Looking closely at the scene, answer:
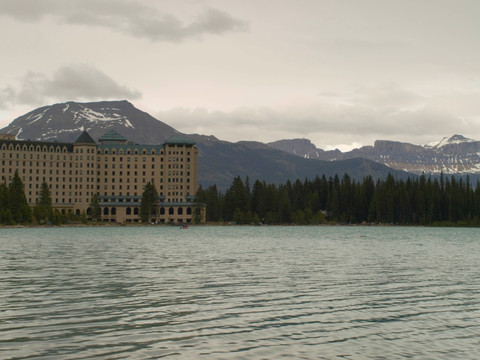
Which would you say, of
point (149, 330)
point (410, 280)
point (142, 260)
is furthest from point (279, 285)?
point (142, 260)

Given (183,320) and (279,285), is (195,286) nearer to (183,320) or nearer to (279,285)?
(279,285)

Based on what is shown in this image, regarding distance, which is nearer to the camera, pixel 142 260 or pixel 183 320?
pixel 183 320

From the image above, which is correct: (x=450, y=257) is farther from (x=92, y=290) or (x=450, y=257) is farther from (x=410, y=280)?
(x=92, y=290)

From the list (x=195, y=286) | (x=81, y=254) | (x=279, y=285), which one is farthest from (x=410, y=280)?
(x=81, y=254)

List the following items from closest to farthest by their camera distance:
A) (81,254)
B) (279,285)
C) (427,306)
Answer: (427,306) < (279,285) < (81,254)

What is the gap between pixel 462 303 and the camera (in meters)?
43.3

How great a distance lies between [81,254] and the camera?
3482 inches

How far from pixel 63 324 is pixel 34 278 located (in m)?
23.7

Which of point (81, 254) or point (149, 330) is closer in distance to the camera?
point (149, 330)

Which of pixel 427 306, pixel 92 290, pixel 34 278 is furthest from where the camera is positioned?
pixel 34 278

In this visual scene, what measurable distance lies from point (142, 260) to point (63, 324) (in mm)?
44795

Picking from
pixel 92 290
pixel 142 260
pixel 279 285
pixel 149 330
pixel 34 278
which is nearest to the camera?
pixel 149 330

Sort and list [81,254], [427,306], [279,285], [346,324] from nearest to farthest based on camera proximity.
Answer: [346,324], [427,306], [279,285], [81,254]

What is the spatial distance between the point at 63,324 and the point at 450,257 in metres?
67.4
